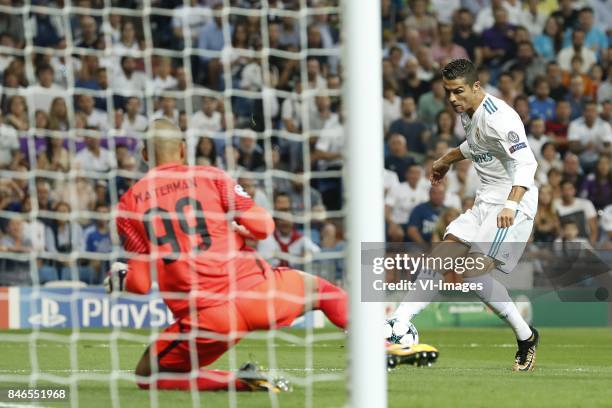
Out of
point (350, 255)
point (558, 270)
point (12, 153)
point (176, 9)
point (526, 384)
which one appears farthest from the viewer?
point (176, 9)

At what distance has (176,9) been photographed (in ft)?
50.3

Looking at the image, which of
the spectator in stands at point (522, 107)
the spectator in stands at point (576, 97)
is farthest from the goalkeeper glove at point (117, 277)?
the spectator in stands at point (576, 97)

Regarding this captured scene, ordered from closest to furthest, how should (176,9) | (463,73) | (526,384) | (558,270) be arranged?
1. (526,384)
2. (463,73)
3. (558,270)
4. (176,9)

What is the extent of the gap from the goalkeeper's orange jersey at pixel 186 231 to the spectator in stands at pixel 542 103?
33.7 ft

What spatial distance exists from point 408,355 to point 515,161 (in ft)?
5.35

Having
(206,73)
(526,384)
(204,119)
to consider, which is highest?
(206,73)

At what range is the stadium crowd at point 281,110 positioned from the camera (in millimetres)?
12500

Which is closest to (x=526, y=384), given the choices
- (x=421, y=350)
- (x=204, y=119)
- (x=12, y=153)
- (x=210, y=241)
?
(x=421, y=350)

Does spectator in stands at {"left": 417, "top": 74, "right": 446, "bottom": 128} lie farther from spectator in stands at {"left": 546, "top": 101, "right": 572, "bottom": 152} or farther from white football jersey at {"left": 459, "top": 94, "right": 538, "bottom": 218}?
white football jersey at {"left": 459, "top": 94, "right": 538, "bottom": 218}

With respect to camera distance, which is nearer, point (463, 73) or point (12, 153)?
point (463, 73)

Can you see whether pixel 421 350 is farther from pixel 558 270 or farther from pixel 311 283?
pixel 558 270

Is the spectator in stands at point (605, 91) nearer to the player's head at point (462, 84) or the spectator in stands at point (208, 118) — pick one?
the spectator in stands at point (208, 118)

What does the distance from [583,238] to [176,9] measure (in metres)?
5.97

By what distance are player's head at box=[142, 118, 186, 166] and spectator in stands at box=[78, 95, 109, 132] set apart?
6.73 m
